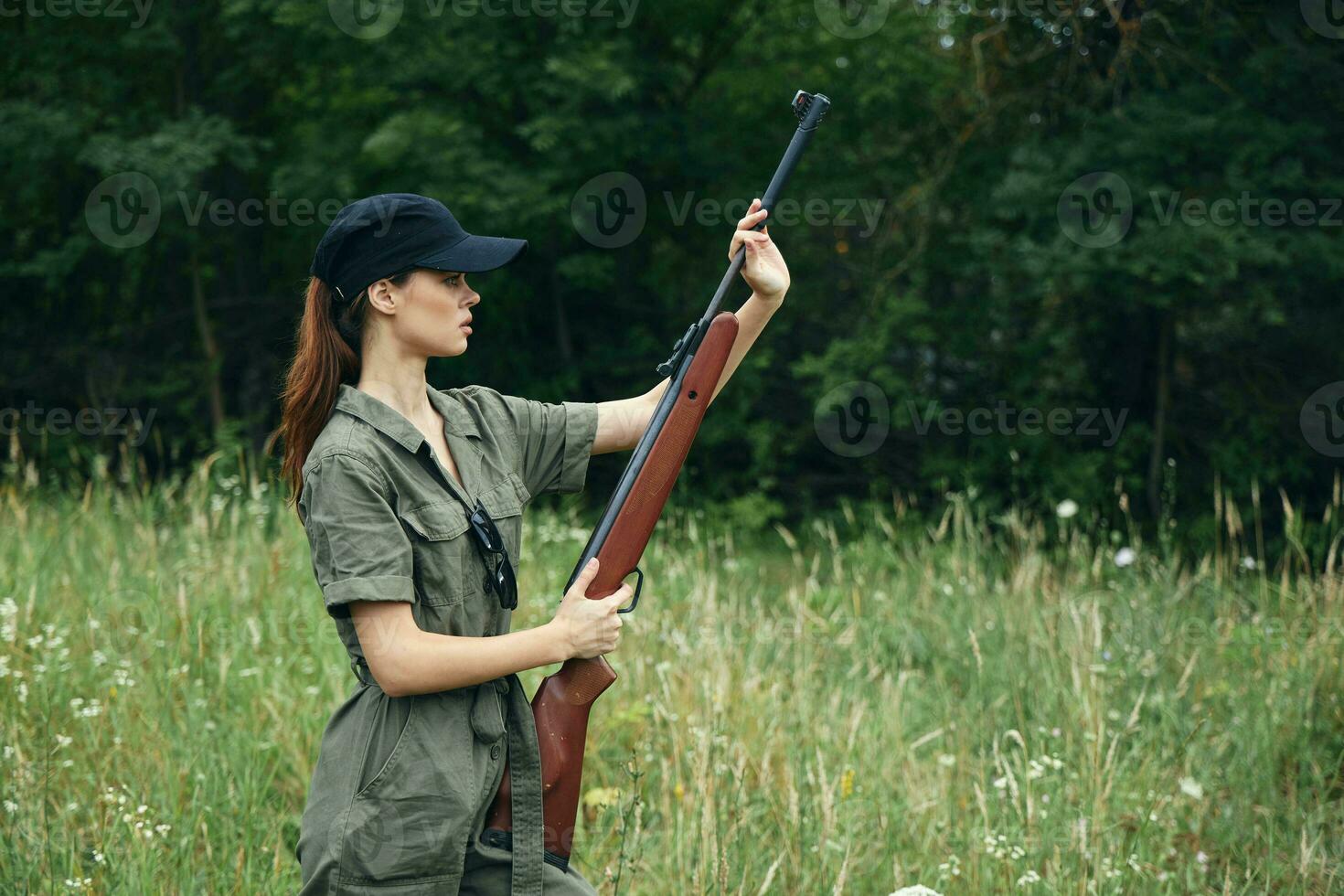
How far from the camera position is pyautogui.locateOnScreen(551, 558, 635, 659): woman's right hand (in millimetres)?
2035

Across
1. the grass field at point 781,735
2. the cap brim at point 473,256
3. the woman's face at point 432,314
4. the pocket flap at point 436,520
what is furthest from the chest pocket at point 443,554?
the grass field at point 781,735

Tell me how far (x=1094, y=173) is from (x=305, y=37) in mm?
6419

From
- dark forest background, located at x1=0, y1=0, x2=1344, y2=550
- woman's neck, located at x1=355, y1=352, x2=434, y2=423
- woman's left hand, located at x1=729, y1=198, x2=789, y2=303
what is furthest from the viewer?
dark forest background, located at x1=0, y1=0, x2=1344, y2=550

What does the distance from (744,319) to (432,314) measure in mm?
678

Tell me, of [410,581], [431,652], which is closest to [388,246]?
[410,581]

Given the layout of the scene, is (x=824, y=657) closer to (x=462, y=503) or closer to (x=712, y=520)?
(x=462, y=503)

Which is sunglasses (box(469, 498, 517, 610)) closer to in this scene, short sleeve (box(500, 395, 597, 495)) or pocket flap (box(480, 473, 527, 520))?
pocket flap (box(480, 473, 527, 520))

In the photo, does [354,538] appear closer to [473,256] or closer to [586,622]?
[586,622]

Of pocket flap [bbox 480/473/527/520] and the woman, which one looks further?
pocket flap [bbox 480/473/527/520]

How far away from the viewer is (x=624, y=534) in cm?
220

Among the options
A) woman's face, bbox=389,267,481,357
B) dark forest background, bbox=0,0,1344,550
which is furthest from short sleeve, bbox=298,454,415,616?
dark forest background, bbox=0,0,1344,550

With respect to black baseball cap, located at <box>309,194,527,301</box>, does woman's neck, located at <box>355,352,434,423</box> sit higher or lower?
lower

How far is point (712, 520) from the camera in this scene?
1005 cm

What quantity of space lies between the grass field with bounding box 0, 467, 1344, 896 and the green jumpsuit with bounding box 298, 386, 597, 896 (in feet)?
1.75
